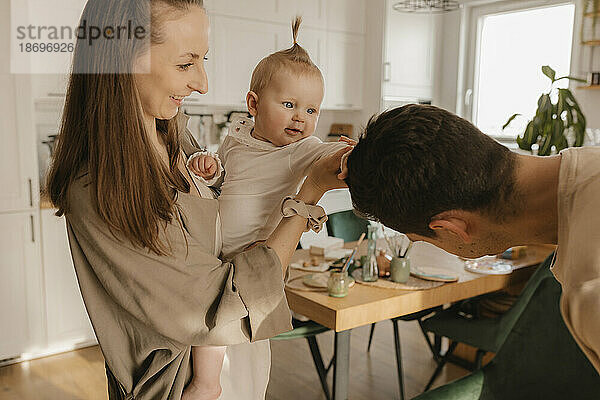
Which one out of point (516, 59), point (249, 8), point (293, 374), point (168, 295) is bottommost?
point (293, 374)

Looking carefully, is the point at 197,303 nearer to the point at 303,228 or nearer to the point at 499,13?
the point at 303,228

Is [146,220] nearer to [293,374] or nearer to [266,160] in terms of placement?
[266,160]

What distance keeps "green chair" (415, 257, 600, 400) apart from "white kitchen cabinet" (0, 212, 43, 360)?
246 cm

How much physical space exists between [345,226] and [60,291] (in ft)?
5.55

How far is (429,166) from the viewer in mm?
884

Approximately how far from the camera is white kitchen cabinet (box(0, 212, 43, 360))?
304 cm

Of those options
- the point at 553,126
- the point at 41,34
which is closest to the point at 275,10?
the point at 41,34

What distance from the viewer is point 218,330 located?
0.92 m

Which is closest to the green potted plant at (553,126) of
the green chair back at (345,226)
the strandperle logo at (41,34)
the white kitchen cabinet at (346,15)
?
the green chair back at (345,226)

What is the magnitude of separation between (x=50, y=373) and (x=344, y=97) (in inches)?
119

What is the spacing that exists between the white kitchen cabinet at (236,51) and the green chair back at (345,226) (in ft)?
4.17

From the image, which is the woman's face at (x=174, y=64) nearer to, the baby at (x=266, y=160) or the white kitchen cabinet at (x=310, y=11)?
the baby at (x=266, y=160)

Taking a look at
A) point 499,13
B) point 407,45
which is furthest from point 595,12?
point 407,45

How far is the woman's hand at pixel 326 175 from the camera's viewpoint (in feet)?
3.34
